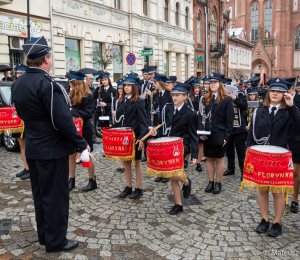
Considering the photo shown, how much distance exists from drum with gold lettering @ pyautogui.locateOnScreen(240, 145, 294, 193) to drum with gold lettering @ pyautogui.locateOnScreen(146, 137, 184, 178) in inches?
39.5

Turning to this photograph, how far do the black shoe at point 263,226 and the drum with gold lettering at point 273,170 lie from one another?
0.62 meters

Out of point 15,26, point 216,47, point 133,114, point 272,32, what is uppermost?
point 272,32

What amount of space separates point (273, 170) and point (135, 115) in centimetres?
249

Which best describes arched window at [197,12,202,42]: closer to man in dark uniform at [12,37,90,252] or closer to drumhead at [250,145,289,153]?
drumhead at [250,145,289,153]

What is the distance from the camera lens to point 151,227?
A: 4324 mm

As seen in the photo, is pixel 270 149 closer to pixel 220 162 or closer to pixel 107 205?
pixel 220 162

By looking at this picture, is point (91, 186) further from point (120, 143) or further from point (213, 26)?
point (213, 26)

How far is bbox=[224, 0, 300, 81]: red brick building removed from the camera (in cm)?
6769

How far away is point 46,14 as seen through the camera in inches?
598

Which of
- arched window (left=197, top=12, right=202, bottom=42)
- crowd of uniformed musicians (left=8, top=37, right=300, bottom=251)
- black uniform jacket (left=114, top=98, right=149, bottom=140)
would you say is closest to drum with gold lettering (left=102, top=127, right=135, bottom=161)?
crowd of uniformed musicians (left=8, top=37, right=300, bottom=251)

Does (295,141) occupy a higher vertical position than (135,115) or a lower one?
lower

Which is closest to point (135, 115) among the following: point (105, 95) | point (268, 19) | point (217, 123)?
point (217, 123)

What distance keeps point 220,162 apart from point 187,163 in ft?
6.40

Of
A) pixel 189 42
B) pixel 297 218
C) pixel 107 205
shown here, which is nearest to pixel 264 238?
pixel 297 218
